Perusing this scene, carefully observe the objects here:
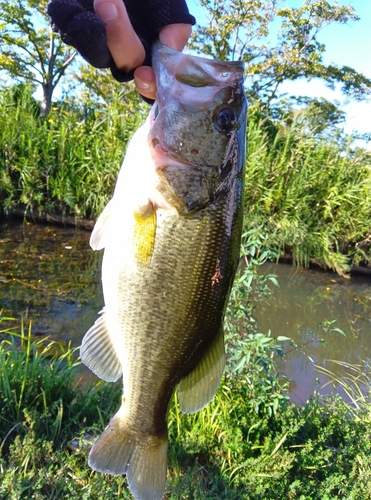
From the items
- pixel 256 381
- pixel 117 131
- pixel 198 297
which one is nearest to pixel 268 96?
pixel 117 131

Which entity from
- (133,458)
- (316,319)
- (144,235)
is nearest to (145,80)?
(144,235)

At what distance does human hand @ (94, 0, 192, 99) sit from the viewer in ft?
4.03

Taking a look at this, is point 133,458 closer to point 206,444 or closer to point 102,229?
point 102,229

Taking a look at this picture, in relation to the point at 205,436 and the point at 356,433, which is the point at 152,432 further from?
the point at 356,433

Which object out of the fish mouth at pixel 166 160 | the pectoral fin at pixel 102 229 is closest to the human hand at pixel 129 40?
the fish mouth at pixel 166 160

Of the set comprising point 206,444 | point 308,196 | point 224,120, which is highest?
point 224,120

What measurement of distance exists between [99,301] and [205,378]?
4.13 meters

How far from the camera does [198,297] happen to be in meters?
1.42

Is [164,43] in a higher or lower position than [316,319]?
higher

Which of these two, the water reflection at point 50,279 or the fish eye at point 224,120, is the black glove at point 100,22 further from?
the water reflection at point 50,279

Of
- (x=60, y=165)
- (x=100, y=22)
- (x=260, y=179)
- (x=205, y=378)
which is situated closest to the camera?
(x=100, y=22)

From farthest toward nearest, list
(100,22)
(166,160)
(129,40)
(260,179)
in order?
(260,179) < (166,160) < (129,40) < (100,22)

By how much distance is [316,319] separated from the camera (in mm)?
6125

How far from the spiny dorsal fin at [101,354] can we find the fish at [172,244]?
62 mm
